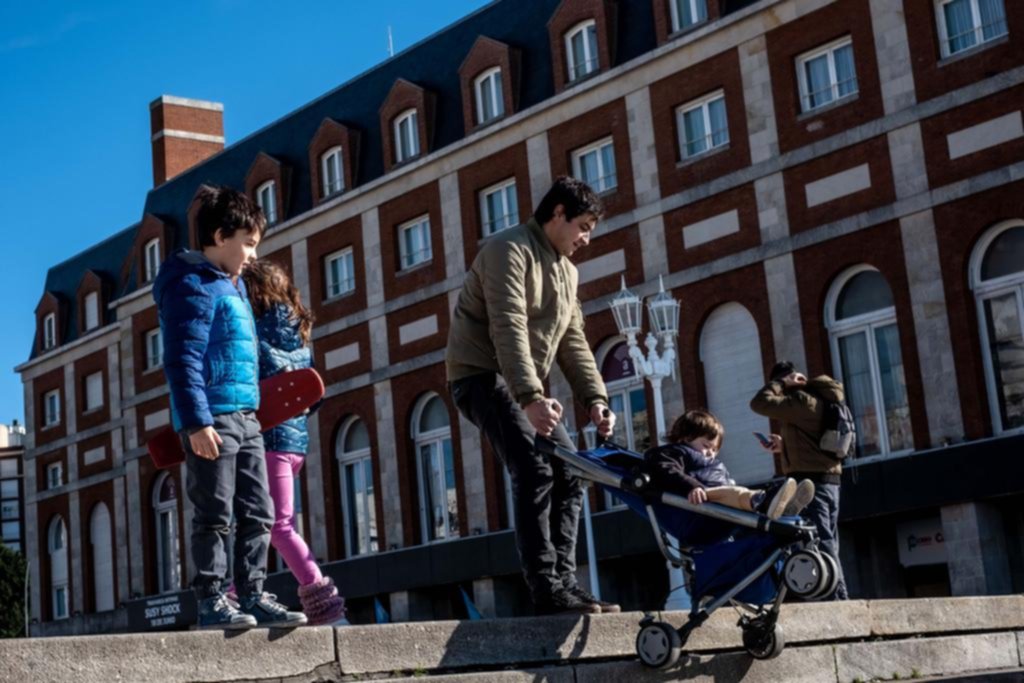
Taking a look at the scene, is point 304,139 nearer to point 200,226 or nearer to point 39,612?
point 39,612

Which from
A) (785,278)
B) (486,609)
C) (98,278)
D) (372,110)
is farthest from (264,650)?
(98,278)

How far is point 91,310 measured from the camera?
45375 mm

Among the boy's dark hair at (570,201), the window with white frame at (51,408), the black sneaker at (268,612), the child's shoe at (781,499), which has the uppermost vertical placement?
the window with white frame at (51,408)

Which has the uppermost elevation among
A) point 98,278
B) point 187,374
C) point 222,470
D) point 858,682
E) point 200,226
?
point 98,278

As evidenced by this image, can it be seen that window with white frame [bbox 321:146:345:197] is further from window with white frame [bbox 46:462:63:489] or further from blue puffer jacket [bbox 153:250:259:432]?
blue puffer jacket [bbox 153:250:259:432]

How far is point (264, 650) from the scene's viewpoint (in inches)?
223

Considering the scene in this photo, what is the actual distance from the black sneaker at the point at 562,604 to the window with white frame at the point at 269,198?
30.9 metres

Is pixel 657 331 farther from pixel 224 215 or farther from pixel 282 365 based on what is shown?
pixel 224 215

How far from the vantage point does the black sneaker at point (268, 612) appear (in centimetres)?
587

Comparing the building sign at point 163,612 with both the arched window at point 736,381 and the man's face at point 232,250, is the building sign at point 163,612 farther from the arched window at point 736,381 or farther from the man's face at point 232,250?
the man's face at point 232,250

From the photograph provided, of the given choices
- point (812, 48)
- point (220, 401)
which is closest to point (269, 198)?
point (812, 48)

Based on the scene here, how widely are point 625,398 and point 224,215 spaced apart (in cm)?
2253

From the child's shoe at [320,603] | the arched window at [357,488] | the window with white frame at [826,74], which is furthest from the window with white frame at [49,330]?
the child's shoe at [320,603]

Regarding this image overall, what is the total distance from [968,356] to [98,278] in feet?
96.4
